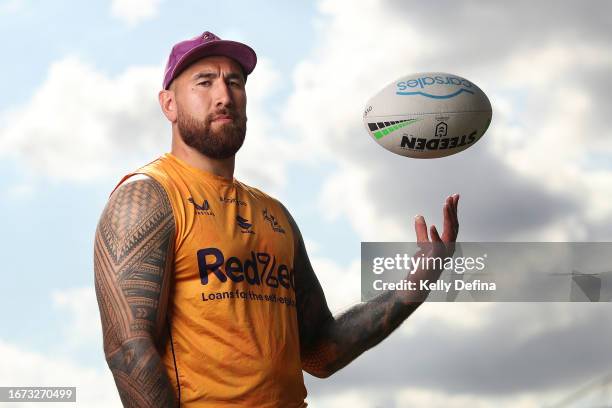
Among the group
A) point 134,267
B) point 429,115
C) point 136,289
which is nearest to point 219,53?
point 134,267

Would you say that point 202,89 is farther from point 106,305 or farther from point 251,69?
point 106,305

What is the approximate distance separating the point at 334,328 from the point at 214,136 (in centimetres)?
172

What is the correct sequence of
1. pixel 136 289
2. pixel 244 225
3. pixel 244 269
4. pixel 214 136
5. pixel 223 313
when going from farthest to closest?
pixel 214 136 → pixel 244 225 → pixel 244 269 → pixel 223 313 → pixel 136 289

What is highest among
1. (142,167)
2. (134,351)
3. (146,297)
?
(142,167)

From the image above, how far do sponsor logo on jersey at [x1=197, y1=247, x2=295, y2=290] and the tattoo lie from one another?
23.1 inches

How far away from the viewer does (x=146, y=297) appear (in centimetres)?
505

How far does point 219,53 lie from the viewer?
19.6 ft

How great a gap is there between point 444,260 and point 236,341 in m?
1.78

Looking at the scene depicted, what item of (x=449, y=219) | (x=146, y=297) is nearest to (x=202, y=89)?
(x=146, y=297)

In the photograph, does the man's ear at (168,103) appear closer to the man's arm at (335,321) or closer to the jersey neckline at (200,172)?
the jersey neckline at (200,172)

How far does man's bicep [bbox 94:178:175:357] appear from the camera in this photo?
5039mm

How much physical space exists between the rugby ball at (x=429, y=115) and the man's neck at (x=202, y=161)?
238 cm

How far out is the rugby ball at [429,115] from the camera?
7.71 m

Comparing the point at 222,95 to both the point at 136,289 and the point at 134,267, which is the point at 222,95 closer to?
the point at 134,267
